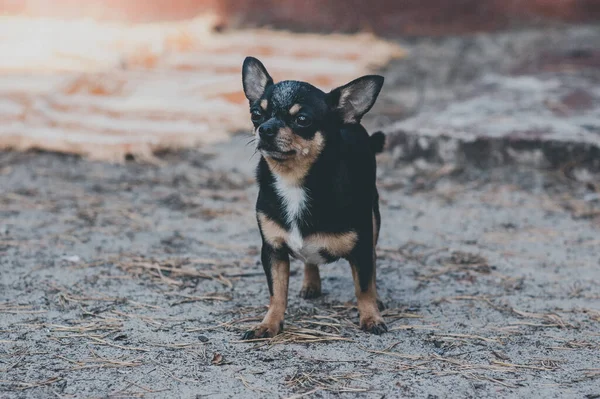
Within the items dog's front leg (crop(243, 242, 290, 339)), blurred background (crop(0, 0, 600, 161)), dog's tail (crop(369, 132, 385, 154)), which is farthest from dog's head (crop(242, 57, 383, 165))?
blurred background (crop(0, 0, 600, 161))

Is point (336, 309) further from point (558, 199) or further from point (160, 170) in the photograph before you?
point (160, 170)

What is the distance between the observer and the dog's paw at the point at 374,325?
3.16 meters

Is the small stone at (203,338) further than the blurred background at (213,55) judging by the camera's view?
No

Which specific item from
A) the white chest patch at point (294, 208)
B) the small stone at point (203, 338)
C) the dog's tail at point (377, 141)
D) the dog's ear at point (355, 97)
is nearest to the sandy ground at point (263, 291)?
the small stone at point (203, 338)

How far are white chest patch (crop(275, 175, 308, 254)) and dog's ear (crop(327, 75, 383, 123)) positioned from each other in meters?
0.36

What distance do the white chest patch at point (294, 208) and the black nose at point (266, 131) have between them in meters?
0.26

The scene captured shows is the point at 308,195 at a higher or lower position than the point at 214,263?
higher

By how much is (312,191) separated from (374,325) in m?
0.61

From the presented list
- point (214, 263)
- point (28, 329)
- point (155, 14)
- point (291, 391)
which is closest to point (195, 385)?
point (291, 391)

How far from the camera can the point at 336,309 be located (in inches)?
136

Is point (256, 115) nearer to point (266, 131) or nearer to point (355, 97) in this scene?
point (266, 131)

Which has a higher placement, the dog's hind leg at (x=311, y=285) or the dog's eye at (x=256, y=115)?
the dog's eye at (x=256, y=115)

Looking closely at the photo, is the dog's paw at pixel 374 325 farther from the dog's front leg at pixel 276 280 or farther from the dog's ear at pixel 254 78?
the dog's ear at pixel 254 78

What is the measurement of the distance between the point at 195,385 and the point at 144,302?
898mm
